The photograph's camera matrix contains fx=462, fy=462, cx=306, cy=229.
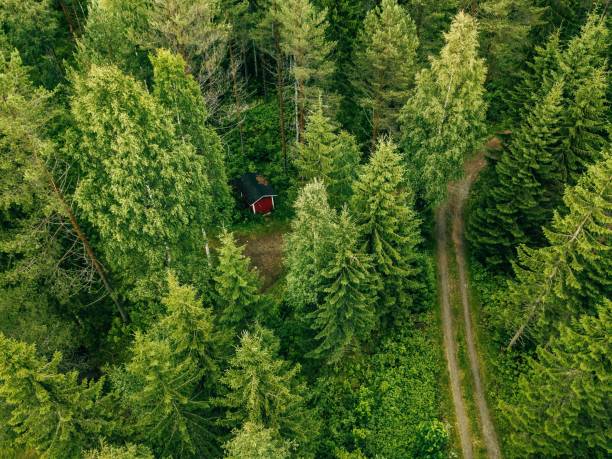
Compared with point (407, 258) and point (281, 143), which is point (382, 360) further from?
point (281, 143)

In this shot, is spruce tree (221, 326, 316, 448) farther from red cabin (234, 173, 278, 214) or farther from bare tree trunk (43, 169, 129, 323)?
red cabin (234, 173, 278, 214)

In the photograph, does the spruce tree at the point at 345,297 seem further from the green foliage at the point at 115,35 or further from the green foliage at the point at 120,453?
the green foliage at the point at 115,35

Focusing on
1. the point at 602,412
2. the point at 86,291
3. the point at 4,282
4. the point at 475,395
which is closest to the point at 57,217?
the point at 4,282

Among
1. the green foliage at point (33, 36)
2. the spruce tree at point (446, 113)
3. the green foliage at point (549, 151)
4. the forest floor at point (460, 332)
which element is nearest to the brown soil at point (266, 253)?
the spruce tree at point (446, 113)

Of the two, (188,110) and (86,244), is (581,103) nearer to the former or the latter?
(188,110)

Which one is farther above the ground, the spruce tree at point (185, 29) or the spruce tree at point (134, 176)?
the spruce tree at point (185, 29)

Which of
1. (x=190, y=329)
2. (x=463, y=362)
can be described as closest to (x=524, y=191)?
(x=463, y=362)
